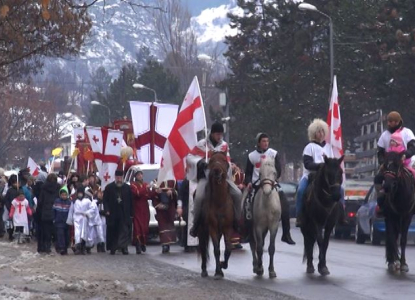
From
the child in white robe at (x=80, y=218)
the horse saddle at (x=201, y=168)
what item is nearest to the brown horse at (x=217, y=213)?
the horse saddle at (x=201, y=168)

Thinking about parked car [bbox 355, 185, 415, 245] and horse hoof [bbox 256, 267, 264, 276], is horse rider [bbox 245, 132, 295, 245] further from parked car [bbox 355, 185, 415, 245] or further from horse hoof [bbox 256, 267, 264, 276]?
parked car [bbox 355, 185, 415, 245]

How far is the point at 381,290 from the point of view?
1589cm

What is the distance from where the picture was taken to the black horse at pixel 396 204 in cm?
1833

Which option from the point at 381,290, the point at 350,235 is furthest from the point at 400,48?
the point at 381,290

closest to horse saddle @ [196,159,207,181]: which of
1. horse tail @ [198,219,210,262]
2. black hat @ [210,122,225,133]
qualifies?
black hat @ [210,122,225,133]

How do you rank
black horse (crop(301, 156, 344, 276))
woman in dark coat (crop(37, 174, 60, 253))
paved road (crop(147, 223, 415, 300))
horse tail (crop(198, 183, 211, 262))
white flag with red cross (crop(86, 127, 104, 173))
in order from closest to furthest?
paved road (crop(147, 223, 415, 300))
black horse (crop(301, 156, 344, 276))
horse tail (crop(198, 183, 211, 262))
woman in dark coat (crop(37, 174, 60, 253))
white flag with red cross (crop(86, 127, 104, 173))

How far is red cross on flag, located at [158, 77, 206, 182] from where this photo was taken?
20672 mm

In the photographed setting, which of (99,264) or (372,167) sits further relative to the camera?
(372,167)

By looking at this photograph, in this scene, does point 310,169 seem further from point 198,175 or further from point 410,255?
point 410,255

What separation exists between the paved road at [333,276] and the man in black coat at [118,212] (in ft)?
2.30

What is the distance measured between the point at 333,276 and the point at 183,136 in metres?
3.78

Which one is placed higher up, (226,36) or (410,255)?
(226,36)

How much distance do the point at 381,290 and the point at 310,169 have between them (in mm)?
3115

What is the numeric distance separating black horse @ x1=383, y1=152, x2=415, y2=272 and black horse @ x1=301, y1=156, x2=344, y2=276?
66 cm
